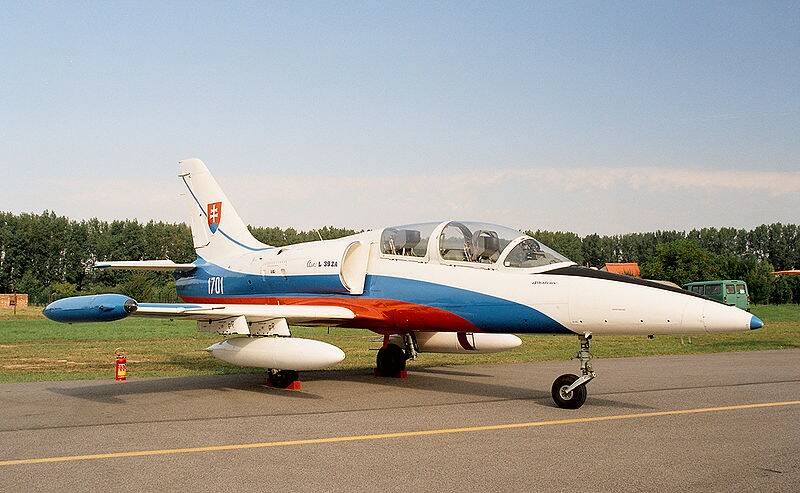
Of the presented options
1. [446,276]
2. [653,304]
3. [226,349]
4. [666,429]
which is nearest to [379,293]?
[446,276]

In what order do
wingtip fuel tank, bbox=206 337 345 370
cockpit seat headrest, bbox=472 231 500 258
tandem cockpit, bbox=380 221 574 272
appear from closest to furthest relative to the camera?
tandem cockpit, bbox=380 221 574 272, wingtip fuel tank, bbox=206 337 345 370, cockpit seat headrest, bbox=472 231 500 258

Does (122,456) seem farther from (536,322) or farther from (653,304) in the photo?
(653,304)

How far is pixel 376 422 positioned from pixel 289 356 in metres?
2.74

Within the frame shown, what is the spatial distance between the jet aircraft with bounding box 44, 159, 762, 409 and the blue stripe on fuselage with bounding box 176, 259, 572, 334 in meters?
0.02

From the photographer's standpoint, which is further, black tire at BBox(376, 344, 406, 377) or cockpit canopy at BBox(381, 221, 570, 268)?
black tire at BBox(376, 344, 406, 377)

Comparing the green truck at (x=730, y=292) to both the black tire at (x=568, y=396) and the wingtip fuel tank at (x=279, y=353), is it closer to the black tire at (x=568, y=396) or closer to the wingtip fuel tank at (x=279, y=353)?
the black tire at (x=568, y=396)

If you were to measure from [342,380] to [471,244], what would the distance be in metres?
4.16

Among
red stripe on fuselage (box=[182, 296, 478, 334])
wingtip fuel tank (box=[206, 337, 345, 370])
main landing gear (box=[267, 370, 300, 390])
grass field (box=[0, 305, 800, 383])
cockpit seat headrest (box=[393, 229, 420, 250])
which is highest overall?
cockpit seat headrest (box=[393, 229, 420, 250])

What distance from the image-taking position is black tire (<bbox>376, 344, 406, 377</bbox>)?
14727mm

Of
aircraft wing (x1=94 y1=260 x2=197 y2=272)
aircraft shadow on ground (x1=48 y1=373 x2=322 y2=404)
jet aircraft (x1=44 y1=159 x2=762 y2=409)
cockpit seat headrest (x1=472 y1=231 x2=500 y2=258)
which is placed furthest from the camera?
aircraft wing (x1=94 y1=260 x2=197 y2=272)

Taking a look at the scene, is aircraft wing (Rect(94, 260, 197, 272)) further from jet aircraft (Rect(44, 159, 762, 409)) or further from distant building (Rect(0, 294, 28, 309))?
distant building (Rect(0, 294, 28, 309))

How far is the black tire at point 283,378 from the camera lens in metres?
12.9

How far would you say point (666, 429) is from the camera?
8641 millimetres

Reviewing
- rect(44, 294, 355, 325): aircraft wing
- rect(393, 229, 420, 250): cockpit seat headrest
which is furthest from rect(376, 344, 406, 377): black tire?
rect(393, 229, 420, 250): cockpit seat headrest
